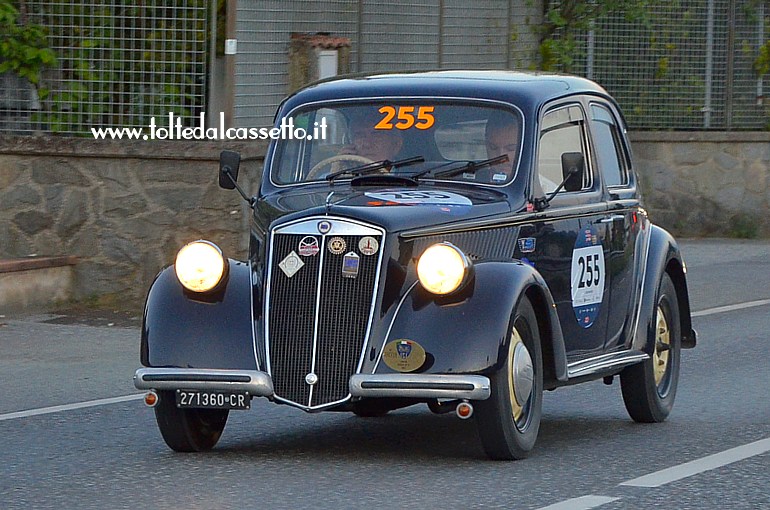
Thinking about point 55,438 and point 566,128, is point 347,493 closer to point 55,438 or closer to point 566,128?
point 55,438

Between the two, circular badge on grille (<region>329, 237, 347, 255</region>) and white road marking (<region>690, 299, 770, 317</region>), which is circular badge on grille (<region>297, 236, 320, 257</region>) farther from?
white road marking (<region>690, 299, 770, 317</region>)

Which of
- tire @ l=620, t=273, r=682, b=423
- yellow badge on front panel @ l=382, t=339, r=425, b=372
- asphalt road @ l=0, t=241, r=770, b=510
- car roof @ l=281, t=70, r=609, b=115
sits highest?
car roof @ l=281, t=70, r=609, b=115

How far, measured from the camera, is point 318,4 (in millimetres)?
16328

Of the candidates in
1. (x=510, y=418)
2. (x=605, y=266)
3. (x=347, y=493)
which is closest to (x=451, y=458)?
(x=510, y=418)

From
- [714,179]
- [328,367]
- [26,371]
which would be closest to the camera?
[328,367]

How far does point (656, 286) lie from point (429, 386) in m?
2.55

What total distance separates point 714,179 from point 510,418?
15.2 m

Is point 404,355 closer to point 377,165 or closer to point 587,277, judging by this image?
point 377,165

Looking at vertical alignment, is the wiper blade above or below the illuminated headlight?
above

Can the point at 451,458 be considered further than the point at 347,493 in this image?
Yes

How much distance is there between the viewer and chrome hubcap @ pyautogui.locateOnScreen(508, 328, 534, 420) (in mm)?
7270

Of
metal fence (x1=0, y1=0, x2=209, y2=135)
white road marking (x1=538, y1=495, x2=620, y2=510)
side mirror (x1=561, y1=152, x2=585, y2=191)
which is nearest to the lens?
white road marking (x1=538, y1=495, x2=620, y2=510)

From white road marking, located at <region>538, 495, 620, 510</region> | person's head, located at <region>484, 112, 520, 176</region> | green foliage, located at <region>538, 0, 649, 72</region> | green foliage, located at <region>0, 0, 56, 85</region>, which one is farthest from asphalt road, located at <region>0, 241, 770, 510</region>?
green foliage, located at <region>538, 0, 649, 72</region>

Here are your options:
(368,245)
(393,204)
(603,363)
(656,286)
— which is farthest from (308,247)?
(656,286)
